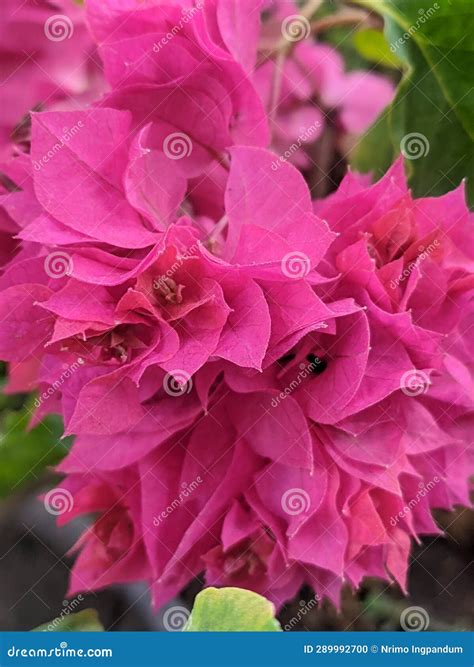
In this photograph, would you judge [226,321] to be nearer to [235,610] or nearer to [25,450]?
[235,610]

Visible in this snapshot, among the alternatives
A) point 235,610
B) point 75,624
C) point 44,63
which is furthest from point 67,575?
point 44,63

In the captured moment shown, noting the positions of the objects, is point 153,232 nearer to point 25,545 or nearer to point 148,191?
point 148,191

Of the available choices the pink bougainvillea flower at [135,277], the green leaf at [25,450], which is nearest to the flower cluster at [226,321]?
the pink bougainvillea flower at [135,277]

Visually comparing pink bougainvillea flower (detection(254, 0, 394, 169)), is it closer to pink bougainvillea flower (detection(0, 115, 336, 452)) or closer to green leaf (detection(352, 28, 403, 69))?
green leaf (detection(352, 28, 403, 69))

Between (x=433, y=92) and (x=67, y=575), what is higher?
(x=433, y=92)

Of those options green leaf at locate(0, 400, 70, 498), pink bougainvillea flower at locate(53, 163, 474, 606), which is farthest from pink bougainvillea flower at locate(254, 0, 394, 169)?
green leaf at locate(0, 400, 70, 498)

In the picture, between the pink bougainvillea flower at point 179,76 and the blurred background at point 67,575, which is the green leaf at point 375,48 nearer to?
the pink bougainvillea flower at point 179,76

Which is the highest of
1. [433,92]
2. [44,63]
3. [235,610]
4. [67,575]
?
[433,92]
